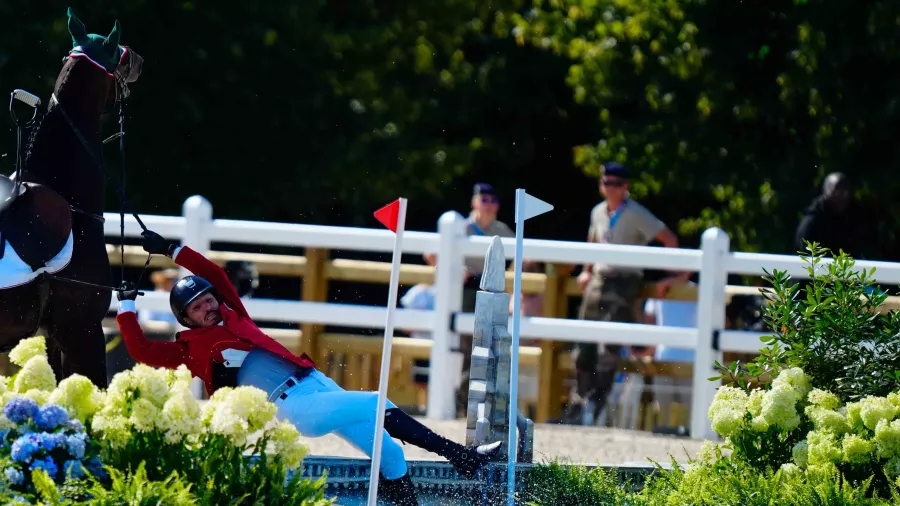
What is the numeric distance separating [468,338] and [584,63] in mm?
6045

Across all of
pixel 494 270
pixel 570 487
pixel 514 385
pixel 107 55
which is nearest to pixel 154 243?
pixel 107 55

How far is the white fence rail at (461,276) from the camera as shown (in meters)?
9.64

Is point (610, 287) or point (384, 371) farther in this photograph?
point (610, 287)

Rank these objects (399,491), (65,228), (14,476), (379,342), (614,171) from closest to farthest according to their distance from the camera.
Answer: (14,476), (399,491), (65,228), (614,171), (379,342)

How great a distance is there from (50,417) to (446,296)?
5.88 m

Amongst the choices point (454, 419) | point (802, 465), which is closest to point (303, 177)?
point (454, 419)

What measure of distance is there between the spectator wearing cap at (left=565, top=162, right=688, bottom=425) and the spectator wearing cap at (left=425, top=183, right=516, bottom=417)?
2.23 feet

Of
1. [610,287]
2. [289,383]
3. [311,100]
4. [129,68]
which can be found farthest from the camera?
[311,100]

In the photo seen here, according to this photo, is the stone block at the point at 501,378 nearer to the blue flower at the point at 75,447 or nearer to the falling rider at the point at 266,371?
the falling rider at the point at 266,371

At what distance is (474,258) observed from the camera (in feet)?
33.4

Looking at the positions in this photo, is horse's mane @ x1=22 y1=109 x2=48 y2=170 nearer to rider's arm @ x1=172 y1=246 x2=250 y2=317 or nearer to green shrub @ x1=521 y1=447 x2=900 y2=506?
rider's arm @ x1=172 y1=246 x2=250 y2=317

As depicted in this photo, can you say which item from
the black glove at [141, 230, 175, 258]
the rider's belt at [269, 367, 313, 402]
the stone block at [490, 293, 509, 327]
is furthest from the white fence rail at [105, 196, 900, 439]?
the rider's belt at [269, 367, 313, 402]

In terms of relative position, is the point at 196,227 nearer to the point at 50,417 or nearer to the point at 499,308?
the point at 499,308

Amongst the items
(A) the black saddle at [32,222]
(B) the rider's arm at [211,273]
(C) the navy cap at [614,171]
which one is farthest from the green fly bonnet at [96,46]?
(C) the navy cap at [614,171]
